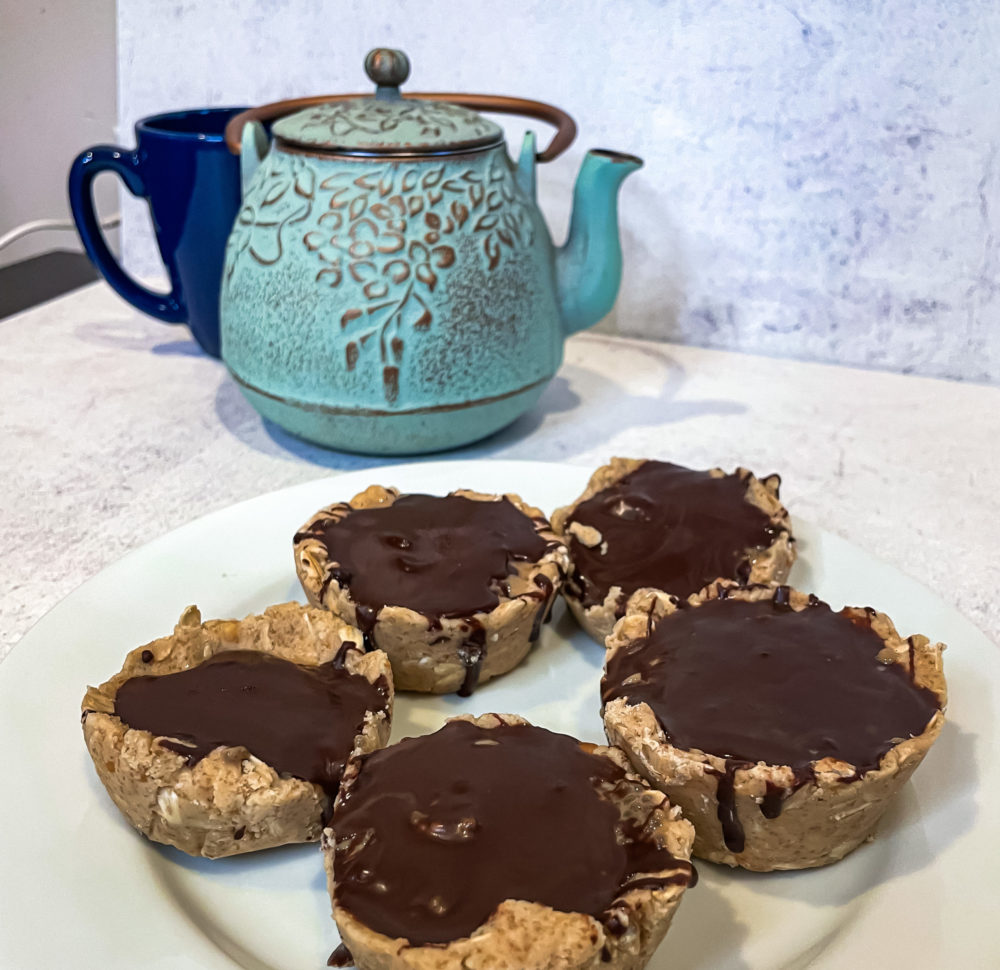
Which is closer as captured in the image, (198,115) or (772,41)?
(772,41)

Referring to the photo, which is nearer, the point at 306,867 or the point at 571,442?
the point at 306,867

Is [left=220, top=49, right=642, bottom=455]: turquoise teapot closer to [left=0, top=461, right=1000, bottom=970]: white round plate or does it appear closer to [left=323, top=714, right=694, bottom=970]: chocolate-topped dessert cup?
[left=0, top=461, right=1000, bottom=970]: white round plate

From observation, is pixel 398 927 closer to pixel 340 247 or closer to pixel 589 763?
pixel 589 763

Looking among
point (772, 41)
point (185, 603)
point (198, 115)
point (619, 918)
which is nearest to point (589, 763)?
point (619, 918)

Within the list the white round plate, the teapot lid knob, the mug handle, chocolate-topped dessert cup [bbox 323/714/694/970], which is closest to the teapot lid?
the teapot lid knob

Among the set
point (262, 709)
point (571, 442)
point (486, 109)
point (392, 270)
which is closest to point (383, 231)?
point (392, 270)

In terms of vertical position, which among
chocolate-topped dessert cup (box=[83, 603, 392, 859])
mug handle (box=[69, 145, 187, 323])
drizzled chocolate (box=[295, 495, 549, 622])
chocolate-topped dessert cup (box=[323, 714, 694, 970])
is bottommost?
chocolate-topped dessert cup (box=[83, 603, 392, 859])

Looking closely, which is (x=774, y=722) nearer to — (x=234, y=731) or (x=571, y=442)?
(x=234, y=731)
